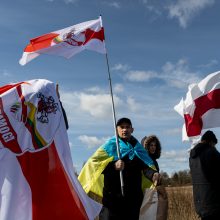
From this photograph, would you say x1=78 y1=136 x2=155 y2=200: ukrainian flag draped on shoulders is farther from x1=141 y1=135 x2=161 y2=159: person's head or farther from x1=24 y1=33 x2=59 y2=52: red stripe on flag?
x1=24 y1=33 x2=59 y2=52: red stripe on flag

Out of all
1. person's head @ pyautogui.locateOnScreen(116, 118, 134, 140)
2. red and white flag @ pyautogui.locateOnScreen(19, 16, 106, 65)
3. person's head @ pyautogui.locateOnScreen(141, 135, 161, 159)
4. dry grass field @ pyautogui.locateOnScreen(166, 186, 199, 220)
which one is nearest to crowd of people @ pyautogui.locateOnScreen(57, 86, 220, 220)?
person's head @ pyautogui.locateOnScreen(116, 118, 134, 140)

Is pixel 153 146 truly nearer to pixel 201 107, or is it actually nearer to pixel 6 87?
pixel 201 107

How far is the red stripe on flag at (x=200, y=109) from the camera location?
8.17 m

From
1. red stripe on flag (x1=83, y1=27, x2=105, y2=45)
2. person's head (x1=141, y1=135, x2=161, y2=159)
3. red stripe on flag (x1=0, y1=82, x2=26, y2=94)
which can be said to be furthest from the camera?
person's head (x1=141, y1=135, x2=161, y2=159)

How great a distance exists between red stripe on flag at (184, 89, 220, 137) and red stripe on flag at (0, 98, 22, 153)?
3299 mm

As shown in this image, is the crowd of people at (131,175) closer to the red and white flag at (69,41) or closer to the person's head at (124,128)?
the person's head at (124,128)

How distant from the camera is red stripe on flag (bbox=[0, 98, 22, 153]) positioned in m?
5.75

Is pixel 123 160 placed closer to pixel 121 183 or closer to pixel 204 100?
pixel 121 183

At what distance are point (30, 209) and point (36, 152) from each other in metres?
0.63

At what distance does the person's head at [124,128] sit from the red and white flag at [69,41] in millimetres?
1314

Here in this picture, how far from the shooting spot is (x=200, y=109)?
328 inches

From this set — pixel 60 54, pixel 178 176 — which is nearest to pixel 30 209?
pixel 60 54

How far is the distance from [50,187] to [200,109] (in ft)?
11.2

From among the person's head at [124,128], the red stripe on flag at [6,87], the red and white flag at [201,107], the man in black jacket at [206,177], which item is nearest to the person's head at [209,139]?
the man in black jacket at [206,177]
